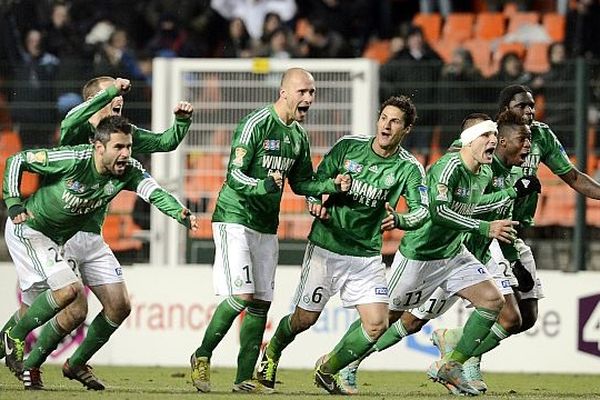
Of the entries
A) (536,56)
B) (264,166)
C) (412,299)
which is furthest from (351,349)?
(536,56)

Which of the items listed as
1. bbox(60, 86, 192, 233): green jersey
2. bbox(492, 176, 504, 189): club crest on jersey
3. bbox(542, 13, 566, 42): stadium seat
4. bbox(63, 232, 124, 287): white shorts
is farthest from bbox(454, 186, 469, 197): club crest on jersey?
Result: bbox(542, 13, 566, 42): stadium seat

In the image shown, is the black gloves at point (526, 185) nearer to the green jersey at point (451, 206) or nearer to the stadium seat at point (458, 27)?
the green jersey at point (451, 206)

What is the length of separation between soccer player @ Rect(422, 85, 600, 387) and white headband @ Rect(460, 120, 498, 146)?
0.67 m

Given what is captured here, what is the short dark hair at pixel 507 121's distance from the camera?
44.7 feet

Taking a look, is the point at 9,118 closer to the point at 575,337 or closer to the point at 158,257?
the point at 158,257

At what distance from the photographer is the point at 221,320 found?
12664 millimetres

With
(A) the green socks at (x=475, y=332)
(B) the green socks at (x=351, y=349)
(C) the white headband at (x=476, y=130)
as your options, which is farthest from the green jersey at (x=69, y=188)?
(A) the green socks at (x=475, y=332)

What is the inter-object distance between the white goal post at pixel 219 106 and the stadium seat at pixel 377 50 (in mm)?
4435

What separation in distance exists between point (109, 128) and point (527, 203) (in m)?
3.68

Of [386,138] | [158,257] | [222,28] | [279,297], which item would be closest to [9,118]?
[158,257]

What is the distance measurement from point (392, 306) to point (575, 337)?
145 inches

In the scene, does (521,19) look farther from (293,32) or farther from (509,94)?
(509,94)

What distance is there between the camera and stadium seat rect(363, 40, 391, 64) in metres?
22.3

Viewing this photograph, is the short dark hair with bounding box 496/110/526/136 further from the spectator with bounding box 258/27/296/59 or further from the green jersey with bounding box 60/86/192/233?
the spectator with bounding box 258/27/296/59
